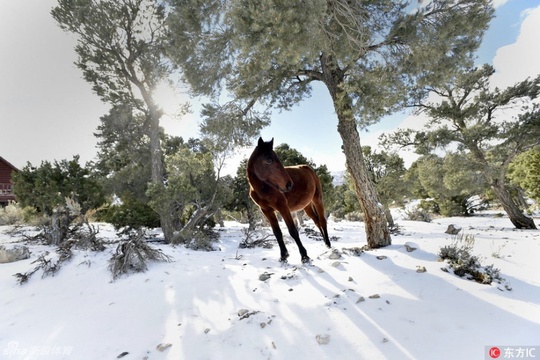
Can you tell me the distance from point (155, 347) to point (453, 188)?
1468 centimetres

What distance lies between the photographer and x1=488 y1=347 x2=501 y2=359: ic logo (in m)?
1.66

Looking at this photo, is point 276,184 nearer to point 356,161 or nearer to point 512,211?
point 356,161

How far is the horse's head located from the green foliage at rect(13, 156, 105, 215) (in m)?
7.28

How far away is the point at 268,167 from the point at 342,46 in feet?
9.03

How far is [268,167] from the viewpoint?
3.03 meters

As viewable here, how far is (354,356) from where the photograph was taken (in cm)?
180

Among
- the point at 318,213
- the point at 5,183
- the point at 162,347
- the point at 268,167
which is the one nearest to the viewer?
the point at 162,347

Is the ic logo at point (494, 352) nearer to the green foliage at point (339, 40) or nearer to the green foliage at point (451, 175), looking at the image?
the green foliage at point (339, 40)

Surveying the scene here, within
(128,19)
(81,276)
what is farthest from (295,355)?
(128,19)

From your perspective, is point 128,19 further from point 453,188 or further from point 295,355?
point 453,188

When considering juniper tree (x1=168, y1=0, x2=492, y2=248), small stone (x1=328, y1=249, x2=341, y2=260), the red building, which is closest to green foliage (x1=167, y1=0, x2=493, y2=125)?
juniper tree (x1=168, y1=0, x2=492, y2=248)
